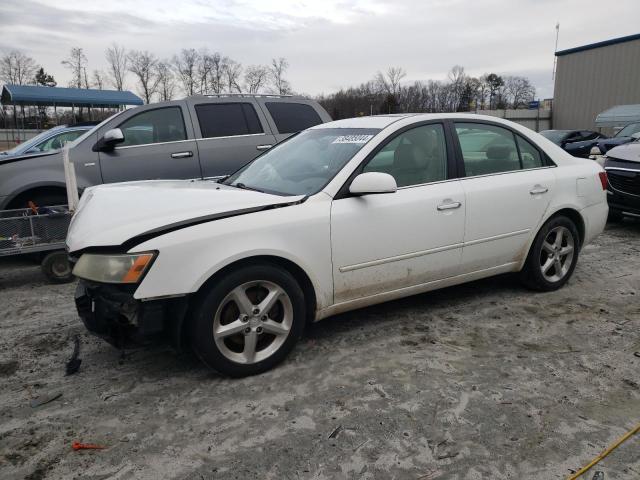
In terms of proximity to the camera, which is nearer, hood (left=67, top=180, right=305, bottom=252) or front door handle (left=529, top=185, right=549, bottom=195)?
hood (left=67, top=180, right=305, bottom=252)

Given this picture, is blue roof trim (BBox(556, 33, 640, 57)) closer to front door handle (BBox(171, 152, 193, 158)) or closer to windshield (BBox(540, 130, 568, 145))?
windshield (BBox(540, 130, 568, 145))

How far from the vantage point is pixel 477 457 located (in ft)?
7.89

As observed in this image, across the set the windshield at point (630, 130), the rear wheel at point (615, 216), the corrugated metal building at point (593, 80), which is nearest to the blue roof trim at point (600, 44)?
the corrugated metal building at point (593, 80)

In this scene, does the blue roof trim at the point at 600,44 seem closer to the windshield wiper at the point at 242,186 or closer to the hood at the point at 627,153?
the hood at the point at 627,153

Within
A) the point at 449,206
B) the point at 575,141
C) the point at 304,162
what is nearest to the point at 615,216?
the point at 449,206

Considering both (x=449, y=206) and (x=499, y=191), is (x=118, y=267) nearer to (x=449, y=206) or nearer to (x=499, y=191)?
(x=449, y=206)

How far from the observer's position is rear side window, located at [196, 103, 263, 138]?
6523mm

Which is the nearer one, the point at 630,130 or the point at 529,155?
the point at 529,155

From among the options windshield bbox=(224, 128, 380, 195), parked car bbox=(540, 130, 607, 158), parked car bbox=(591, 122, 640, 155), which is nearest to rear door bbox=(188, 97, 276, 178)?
windshield bbox=(224, 128, 380, 195)

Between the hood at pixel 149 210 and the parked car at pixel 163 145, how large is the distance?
2.43 m

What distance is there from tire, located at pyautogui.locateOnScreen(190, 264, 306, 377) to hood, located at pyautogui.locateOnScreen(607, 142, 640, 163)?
20.6 feet

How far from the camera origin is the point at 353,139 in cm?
383

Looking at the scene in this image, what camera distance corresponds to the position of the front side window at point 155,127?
621cm

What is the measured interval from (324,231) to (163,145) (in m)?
3.69
